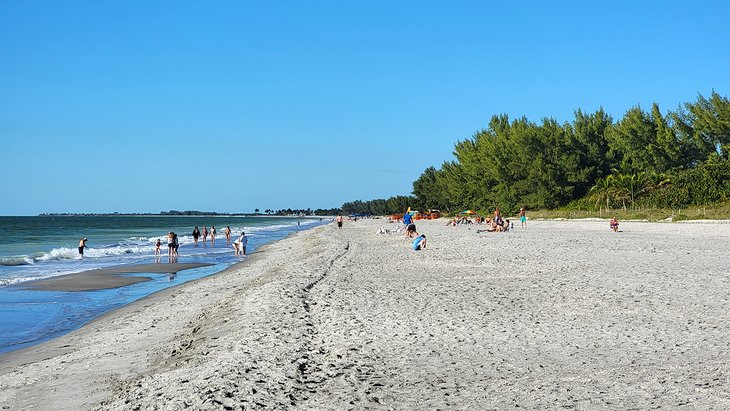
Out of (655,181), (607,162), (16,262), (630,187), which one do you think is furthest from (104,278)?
(607,162)

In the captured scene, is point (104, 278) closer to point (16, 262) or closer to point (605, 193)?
point (16, 262)

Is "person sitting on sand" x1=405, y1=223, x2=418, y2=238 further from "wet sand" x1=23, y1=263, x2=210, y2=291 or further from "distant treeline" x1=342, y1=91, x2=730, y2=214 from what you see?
"distant treeline" x1=342, y1=91, x2=730, y2=214

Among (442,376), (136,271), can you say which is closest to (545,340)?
(442,376)

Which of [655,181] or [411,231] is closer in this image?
[411,231]

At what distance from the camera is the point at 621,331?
812 centimetres

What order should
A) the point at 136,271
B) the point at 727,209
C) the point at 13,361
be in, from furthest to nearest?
the point at 727,209, the point at 136,271, the point at 13,361

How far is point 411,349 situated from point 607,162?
2809 inches

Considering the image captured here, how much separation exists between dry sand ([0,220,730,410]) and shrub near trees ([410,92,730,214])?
45.3 m

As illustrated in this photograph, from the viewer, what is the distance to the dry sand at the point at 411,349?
566 cm

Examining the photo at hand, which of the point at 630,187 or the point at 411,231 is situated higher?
the point at 630,187

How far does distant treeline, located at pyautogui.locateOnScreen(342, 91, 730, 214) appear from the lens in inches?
2174

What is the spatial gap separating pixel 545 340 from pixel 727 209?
145 feet

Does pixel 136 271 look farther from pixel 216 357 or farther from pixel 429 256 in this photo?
pixel 216 357

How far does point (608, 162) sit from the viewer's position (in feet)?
238
